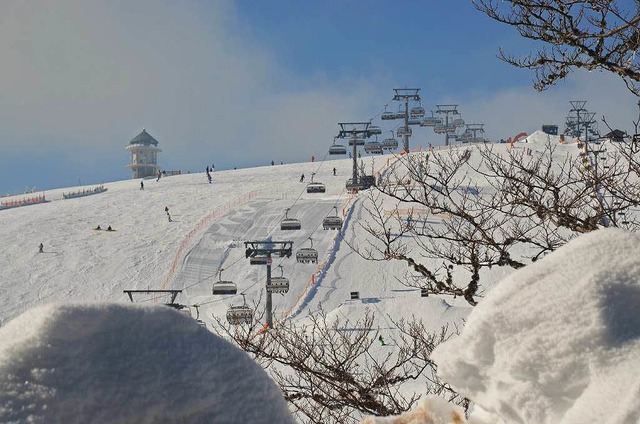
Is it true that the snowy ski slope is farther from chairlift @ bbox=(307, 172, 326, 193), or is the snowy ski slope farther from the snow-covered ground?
chairlift @ bbox=(307, 172, 326, 193)

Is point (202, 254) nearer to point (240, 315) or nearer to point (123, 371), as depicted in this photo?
point (240, 315)

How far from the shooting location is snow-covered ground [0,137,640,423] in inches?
1208

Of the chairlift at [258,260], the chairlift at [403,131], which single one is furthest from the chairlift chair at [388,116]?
the chairlift at [258,260]

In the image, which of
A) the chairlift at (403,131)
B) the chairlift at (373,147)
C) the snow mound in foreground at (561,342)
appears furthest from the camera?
the chairlift at (403,131)

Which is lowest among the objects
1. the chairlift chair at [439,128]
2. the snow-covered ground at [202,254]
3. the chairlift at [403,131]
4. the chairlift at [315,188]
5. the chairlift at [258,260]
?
the snow-covered ground at [202,254]

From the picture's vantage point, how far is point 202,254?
3931 cm

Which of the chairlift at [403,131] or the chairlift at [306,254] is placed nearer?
the chairlift at [306,254]

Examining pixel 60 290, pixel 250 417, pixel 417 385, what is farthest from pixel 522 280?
pixel 60 290

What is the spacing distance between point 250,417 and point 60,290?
36204 mm

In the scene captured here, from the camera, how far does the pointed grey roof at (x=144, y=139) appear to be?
96500 mm

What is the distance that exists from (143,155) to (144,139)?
8.84 feet

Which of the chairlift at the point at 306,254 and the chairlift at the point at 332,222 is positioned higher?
the chairlift at the point at 332,222

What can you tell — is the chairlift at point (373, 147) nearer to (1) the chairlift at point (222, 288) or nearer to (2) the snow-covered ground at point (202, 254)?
(2) the snow-covered ground at point (202, 254)

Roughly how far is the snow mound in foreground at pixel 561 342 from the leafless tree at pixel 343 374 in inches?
68.1
